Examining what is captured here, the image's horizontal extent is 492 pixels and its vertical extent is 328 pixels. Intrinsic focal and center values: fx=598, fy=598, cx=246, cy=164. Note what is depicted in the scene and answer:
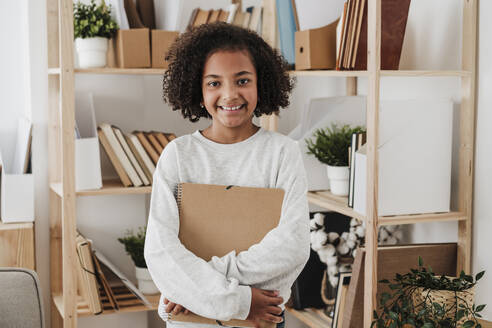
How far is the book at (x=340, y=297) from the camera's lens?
1854mm

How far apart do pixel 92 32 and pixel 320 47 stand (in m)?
0.81

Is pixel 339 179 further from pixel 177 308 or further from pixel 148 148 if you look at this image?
pixel 177 308

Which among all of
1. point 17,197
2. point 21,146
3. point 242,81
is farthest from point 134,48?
point 242,81

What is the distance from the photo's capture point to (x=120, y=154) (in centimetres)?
217

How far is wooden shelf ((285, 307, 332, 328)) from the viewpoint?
2.04 metres

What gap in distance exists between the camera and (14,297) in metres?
1.34

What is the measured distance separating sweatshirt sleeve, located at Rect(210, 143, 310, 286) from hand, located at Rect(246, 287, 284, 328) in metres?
0.03

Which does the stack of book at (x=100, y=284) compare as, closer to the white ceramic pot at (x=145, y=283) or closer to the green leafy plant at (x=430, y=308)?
the white ceramic pot at (x=145, y=283)

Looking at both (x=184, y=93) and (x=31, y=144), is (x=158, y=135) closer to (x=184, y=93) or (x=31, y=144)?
(x=31, y=144)

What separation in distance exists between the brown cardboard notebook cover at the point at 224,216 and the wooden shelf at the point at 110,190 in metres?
0.84

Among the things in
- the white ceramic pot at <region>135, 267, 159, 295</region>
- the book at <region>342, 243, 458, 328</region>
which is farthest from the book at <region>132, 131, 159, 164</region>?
the book at <region>342, 243, 458, 328</region>

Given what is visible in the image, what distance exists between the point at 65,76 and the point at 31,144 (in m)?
0.41

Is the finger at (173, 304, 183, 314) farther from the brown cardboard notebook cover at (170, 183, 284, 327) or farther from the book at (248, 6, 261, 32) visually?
the book at (248, 6, 261, 32)

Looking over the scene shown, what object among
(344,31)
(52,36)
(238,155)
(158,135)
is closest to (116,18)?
(52,36)
